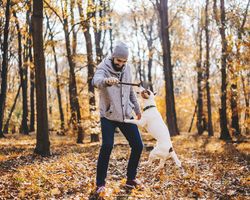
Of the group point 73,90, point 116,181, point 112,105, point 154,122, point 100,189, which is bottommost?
point 116,181

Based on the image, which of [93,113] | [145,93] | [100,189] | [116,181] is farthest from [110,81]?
[93,113]

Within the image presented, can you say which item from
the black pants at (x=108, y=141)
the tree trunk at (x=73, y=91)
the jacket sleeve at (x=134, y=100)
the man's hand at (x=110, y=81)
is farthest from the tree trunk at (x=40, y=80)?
the tree trunk at (x=73, y=91)

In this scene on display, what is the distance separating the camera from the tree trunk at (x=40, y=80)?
447 inches

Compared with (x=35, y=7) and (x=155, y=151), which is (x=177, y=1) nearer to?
(x=35, y=7)

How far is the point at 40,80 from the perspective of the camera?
37.6 ft

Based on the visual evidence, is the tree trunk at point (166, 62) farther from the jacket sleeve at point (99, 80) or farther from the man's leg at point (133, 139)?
the jacket sleeve at point (99, 80)

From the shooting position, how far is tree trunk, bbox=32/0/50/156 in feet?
37.2

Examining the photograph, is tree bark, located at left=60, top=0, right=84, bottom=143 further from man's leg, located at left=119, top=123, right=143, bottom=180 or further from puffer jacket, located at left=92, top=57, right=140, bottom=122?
puffer jacket, located at left=92, top=57, right=140, bottom=122

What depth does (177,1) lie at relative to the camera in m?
29.4

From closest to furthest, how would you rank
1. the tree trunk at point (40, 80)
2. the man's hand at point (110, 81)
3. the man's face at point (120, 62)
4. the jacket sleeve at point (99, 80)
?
the man's hand at point (110, 81), the jacket sleeve at point (99, 80), the man's face at point (120, 62), the tree trunk at point (40, 80)

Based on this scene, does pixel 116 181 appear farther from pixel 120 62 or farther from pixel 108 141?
pixel 120 62

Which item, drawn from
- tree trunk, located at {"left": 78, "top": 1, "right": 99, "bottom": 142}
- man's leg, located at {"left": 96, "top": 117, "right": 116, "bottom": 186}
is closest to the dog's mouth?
man's leg, located at {"left": 96, "top": 117, "right": 116, "bottom": 186}

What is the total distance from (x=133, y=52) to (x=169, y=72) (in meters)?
18.6

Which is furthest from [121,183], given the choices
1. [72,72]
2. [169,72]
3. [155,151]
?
[169,72]
